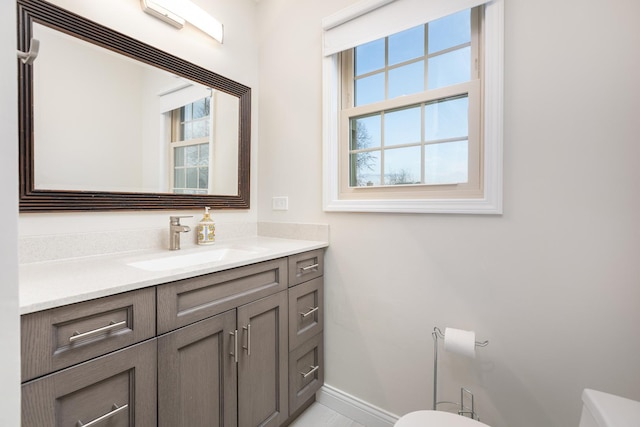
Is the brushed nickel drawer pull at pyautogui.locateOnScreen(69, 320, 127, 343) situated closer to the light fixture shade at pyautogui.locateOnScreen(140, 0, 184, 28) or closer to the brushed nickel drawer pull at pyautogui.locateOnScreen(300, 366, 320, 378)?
the brushed nickel drawer pull at pyautogui.locateOnScreen(300, 366, 320, 378)

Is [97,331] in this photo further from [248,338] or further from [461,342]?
[461,342]

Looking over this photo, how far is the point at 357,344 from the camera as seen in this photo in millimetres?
1633

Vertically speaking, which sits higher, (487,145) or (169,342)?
(487,145)

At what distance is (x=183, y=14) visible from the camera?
153 cm

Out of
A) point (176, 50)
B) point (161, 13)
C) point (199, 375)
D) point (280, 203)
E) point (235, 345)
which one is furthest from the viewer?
point (280, 203)

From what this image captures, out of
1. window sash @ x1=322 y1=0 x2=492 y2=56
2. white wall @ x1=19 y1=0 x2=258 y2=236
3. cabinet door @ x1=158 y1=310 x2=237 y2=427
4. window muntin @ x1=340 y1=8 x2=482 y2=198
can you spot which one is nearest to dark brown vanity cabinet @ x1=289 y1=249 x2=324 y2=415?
cabinet door @ x1=158 y1=310 x2=237 y2=427

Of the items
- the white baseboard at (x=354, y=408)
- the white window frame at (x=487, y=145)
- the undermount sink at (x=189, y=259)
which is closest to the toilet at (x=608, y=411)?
the white window frame at (x=487, y=145)

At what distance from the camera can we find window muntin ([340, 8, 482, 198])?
138cm

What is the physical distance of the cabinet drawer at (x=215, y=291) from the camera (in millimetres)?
950

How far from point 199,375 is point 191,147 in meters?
1.18

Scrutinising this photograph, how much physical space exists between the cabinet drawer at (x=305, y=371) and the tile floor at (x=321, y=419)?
117mm

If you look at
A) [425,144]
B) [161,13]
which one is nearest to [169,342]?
[425,144]

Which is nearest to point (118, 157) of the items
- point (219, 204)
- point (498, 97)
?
point (219, 204)

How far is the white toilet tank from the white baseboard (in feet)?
2.97
